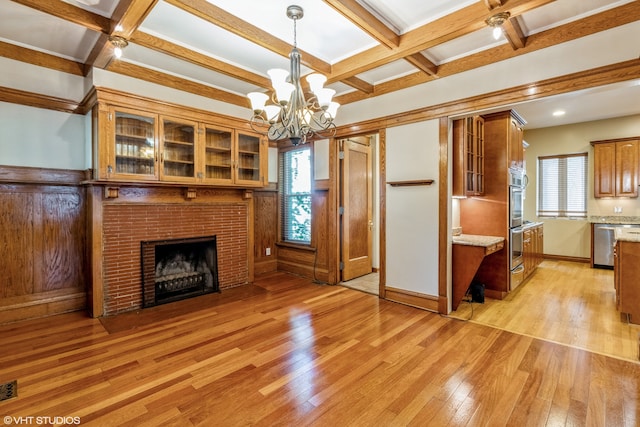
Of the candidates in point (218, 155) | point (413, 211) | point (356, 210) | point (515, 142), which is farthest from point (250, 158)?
point (515, 142)

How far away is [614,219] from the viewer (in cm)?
588

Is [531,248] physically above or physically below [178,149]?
below

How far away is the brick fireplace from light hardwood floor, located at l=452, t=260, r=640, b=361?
10.8ft

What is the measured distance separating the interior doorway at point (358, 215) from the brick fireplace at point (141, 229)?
5.21ft

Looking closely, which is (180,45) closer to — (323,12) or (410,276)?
(323,12)

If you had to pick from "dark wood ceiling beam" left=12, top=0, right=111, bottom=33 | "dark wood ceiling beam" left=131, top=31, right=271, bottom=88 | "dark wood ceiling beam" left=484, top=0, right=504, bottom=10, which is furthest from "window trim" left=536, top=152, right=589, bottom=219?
"dark wood ceiling beam" left=12, top=0, right=111, bottom=33

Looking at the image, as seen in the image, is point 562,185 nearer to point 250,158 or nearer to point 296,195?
point 296,195

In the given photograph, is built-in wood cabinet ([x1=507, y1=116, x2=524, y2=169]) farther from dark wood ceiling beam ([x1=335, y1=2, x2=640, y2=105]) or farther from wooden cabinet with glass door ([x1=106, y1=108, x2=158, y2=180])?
wooden cabinet with glass door ([x1=106, y1=108, x2=158, y2=180])

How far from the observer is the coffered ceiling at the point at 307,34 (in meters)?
2.45

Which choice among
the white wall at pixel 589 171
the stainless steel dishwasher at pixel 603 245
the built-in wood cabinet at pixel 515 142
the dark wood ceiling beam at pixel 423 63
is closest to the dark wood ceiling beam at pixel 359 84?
the dark wood ceiling beam at pixel 423 63

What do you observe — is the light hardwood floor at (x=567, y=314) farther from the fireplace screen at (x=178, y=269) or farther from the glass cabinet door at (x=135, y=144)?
the glass cabinet door at (x=135, y=144)

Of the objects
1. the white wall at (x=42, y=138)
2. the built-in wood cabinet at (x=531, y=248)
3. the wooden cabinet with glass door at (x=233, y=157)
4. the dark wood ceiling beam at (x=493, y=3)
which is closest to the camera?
the dark wood ceiling beam at (x=493, y=3)

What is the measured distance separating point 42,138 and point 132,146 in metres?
0.98

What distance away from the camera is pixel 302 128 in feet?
9.00
